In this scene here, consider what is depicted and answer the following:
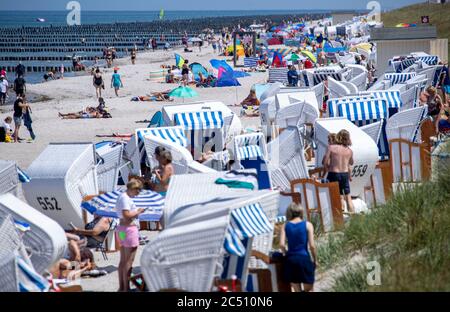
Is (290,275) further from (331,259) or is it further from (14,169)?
(14,169)

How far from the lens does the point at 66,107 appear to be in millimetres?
26516

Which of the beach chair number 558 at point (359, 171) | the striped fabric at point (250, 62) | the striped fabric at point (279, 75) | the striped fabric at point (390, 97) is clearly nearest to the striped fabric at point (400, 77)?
the striped fabric at point (390, 97)

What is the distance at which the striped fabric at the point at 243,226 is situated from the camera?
22.0 ft

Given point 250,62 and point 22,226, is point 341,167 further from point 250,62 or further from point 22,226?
point 250,62

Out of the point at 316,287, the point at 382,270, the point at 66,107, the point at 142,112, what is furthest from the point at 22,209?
the point at 66,107

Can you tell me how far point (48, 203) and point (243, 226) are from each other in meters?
4.00

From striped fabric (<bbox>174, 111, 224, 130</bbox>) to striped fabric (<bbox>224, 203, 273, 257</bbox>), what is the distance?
6.03 meters

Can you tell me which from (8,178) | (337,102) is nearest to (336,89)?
(337,102)

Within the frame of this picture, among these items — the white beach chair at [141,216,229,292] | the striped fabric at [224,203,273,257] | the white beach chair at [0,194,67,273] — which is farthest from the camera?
the white beach chair at [0,194,67,273]

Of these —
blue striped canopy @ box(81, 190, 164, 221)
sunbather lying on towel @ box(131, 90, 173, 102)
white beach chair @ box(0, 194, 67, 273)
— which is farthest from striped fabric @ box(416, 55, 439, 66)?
white beach chair @ box(0, 194, 67, 273)

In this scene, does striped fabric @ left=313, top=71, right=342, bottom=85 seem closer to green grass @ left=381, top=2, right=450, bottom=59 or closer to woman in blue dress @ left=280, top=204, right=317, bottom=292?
woman in blue dress @ left=280, top=204, right=317, bottom=292

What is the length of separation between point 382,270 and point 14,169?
4.38 metres

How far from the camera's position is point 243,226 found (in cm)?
688

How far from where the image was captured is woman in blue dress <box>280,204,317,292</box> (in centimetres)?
709
